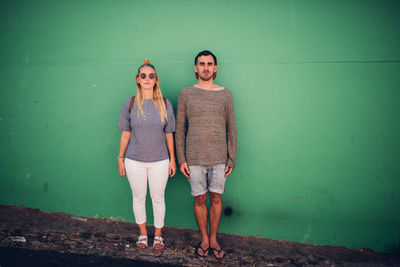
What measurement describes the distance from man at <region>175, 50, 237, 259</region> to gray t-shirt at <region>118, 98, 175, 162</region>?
0.20 m

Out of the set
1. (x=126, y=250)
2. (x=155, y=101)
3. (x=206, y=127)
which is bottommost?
(x=126, y=250)

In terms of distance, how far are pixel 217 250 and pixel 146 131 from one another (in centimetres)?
173

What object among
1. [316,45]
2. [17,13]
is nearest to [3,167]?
[17,13]

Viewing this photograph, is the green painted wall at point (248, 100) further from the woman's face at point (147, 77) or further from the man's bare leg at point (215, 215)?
the woman's face at point (147, 77)

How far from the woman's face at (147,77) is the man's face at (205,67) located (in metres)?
0.56

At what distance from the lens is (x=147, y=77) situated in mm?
2623

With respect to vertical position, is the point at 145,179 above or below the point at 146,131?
below

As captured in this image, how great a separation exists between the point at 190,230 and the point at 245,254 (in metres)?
0.87

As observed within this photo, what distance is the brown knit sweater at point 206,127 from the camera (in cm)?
262

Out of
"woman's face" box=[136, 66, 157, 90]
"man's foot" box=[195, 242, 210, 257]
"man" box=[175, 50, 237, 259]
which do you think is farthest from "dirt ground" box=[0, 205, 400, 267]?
"woman's face" box=[136, 66, 157, 90]

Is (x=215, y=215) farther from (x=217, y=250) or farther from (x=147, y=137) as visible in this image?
(x=147, y=137)

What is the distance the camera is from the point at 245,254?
290 cm

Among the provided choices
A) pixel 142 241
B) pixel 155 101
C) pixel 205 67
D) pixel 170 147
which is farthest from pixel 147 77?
pixel 142 241

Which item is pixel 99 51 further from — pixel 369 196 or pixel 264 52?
pixel 369 196
